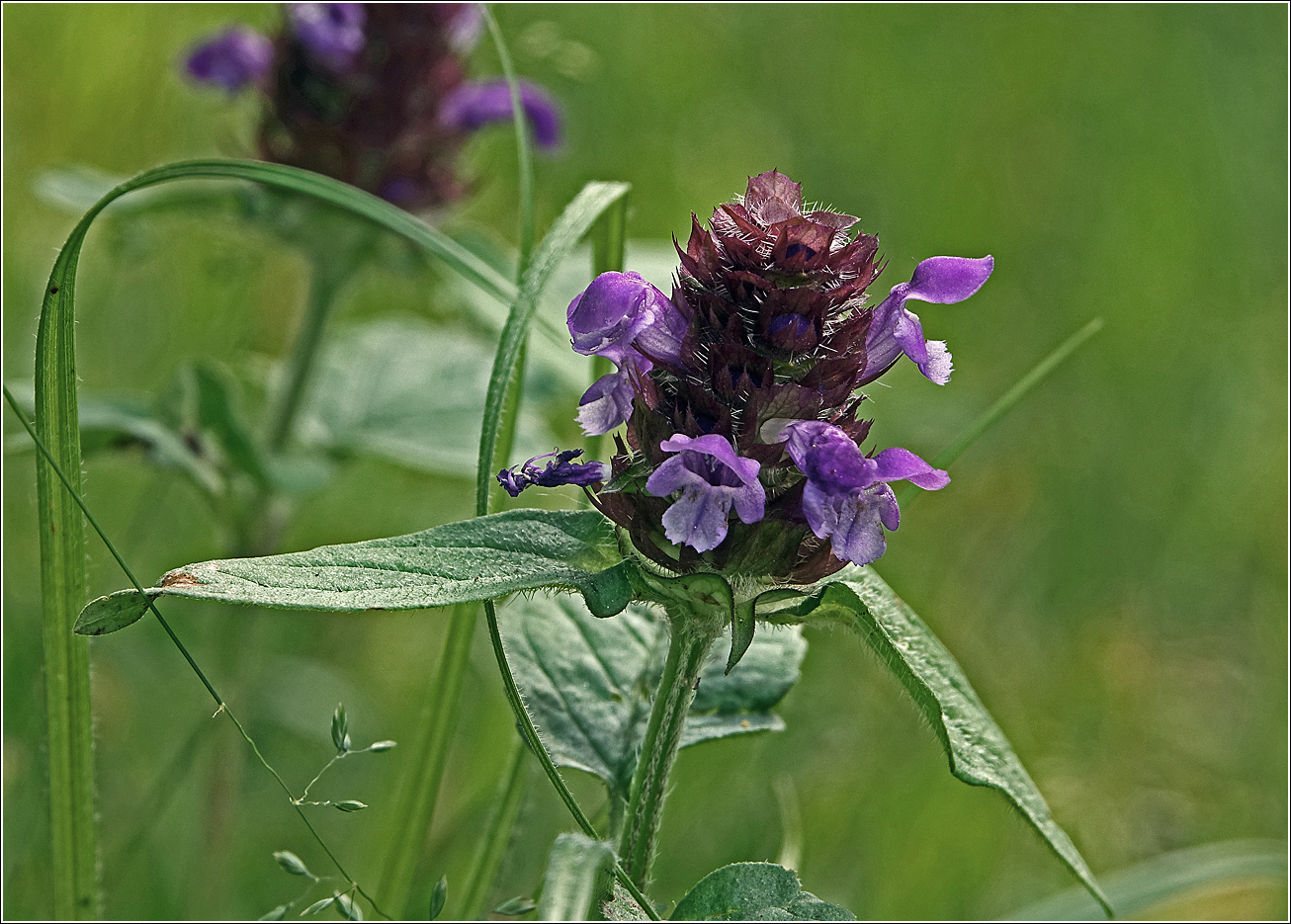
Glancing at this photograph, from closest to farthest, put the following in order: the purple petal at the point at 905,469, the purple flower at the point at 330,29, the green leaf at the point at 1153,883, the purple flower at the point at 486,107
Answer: the purple petal at the point at 905,469
the green leaf at the point at 1153,883
the purple flower at the point at 330,29
the purple flower at the point at 486,107

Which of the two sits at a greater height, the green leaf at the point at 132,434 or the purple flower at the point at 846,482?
the green leaf at the point at 132,434

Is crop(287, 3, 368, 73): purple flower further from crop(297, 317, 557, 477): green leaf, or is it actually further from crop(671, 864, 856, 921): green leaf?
crop(671, 864, 856, 921): green leaf

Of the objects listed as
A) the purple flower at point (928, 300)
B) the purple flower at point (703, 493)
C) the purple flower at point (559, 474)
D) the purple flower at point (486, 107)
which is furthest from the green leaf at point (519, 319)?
the purple flower at point (486, 107)

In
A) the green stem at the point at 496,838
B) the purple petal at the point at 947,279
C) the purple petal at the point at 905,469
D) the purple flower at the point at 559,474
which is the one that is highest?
the purple petal at the point at 947,279

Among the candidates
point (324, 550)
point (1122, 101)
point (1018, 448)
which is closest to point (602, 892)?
point (324, 550)

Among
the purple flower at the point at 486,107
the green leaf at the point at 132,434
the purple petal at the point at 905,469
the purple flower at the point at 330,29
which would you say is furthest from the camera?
the purple flower at the point at 486,107

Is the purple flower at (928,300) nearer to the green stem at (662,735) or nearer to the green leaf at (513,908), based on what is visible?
the green stem at (662,735)

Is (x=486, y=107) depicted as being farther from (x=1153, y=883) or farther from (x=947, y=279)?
(x=1153, y=883)

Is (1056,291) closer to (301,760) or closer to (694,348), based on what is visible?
(301,760)
